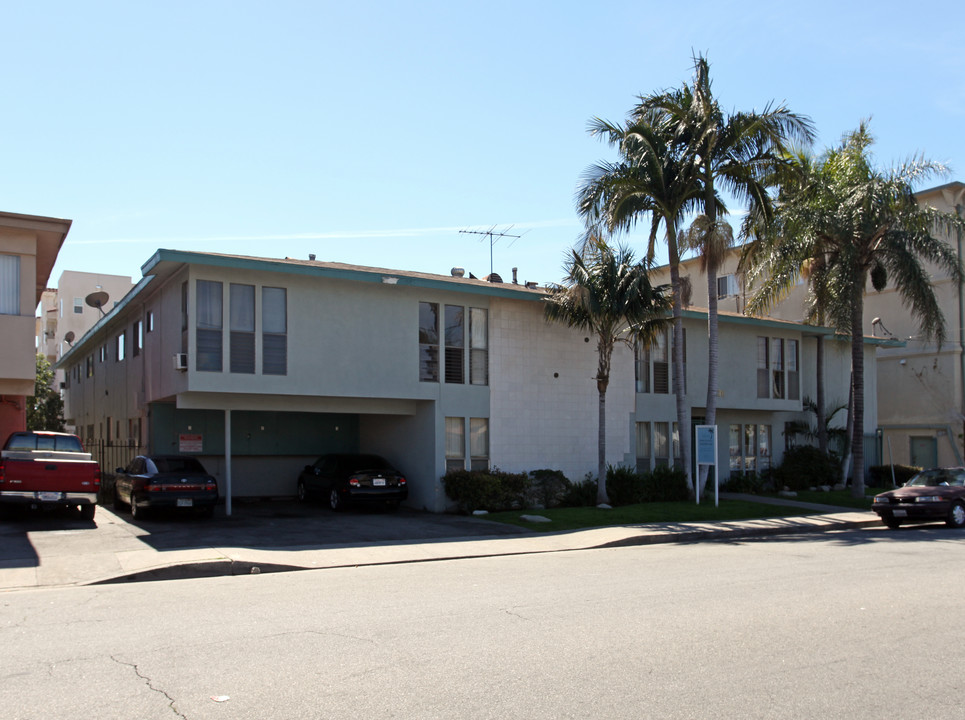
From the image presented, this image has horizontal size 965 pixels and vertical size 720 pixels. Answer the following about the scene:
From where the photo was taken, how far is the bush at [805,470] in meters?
27.0

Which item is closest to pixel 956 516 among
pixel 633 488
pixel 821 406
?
pixel 633 488

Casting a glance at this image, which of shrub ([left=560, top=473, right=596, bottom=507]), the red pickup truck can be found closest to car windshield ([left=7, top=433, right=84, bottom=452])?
the red pickup truck

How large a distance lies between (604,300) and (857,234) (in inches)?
293

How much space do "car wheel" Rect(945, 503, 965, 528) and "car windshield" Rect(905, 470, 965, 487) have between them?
2.10 ft

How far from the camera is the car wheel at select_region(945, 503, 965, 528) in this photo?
19.0 m

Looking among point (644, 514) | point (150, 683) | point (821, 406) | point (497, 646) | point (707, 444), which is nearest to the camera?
point (150, 683)

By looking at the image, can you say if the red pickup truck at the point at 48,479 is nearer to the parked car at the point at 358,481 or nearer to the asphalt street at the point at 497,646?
the parked car at the point at 358,481

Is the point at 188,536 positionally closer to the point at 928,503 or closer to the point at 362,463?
the point at 362,463

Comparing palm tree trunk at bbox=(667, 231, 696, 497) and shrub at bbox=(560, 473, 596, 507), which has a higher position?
palm tree trunk at bbox=(667, 231, 696, 497)

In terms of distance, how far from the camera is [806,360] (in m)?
30.2

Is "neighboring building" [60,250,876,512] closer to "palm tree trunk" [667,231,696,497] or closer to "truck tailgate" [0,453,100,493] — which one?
"palm tree trunk" [667,231,696,497]

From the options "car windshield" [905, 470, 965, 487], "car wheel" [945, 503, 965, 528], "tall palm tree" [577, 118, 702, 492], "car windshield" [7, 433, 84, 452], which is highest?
"tall palm tree" [577, 118, 702, 492]

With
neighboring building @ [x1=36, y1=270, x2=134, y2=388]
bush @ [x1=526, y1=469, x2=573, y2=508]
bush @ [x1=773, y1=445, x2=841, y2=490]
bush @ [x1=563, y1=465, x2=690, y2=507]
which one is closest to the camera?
bush @ [x1=526, y1=469, x2=573, y2=508]

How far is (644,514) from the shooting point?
1969 centimetres
